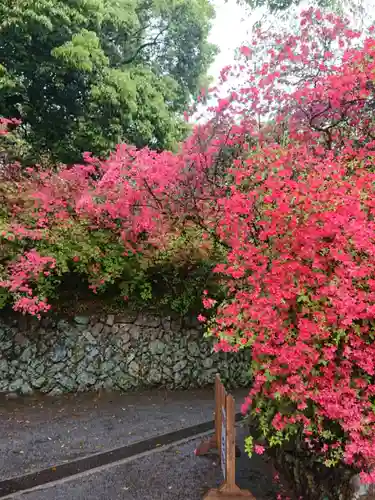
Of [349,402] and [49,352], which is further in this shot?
[49,352]

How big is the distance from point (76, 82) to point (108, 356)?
8.42 metres

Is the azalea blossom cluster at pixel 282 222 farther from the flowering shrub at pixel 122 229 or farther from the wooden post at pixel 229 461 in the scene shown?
the wooden post at pixel 229 461

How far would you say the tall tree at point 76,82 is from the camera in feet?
37.3

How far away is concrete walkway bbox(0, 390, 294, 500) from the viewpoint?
15.0 ft

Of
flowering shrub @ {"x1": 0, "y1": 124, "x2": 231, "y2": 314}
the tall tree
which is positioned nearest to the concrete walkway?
flowering shrub @ {"x1": 0, "y1": 124, "x2": 231, "y2": 314}

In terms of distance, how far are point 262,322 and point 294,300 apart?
0.31 metres

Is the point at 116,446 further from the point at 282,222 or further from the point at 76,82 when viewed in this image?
the point at 76,82

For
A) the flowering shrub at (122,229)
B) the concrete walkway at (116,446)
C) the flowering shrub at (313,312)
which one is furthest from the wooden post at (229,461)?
the flowering shrub at (122,229)

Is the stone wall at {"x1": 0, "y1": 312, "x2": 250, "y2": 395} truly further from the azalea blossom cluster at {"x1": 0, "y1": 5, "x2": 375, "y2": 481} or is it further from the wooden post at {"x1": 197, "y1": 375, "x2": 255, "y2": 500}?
the wooden post at {"x1": 197, "y1": 375, "x2": 255, "y2": 500}

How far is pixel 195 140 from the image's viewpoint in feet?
21.4

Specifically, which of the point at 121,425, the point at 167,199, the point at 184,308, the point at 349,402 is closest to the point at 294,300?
the point at 349,402

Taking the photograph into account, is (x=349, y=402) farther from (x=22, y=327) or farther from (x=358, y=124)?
(x=22, y=327)

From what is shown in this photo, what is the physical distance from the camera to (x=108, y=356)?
8.20m

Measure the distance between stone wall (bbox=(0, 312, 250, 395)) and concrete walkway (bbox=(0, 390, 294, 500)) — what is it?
290 millimetres
